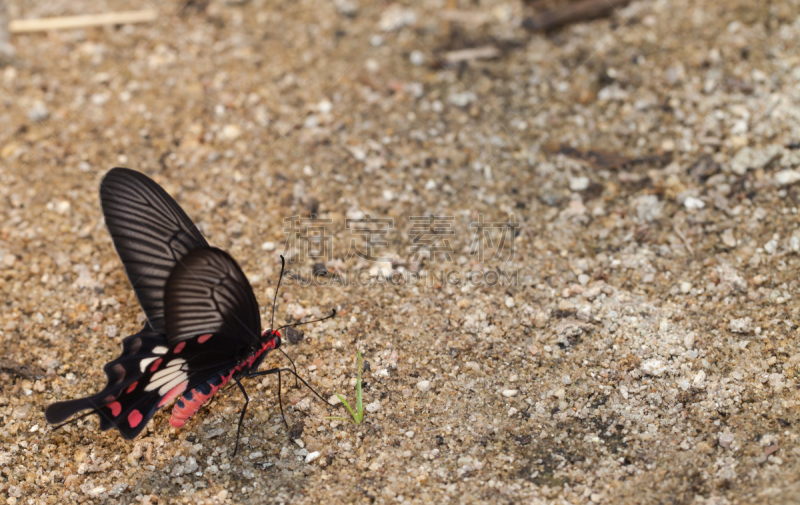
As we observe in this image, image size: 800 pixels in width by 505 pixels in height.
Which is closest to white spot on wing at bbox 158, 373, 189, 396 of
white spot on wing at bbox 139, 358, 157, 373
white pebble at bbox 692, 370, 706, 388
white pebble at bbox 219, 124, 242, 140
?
white spot on wing at bbox 139, 358, 157, 373

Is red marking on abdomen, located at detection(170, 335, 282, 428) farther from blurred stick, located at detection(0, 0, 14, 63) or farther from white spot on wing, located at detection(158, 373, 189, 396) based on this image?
blurred stick, located at detection(0, 0, 14, 63)

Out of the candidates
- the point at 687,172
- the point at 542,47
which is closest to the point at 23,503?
the point at 687,172

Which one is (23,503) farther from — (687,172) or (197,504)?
(687,172)

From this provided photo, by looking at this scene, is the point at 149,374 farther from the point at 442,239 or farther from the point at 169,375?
the point at 442,239

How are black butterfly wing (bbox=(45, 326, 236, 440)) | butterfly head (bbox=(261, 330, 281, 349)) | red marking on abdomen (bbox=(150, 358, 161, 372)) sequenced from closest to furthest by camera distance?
1. black butterfly wing (bbox=(45, 326, 236, 440))
2. red marking on abdomen (bbox=(150, 358, 161, 372))
3. butterfly head (bbox=(261, 330, 281, 349))

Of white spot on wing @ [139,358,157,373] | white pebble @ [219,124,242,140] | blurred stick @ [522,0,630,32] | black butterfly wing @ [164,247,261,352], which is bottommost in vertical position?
white spot on wing @ [139,358,157,373]

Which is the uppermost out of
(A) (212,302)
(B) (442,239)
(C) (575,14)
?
(C) (575,14)

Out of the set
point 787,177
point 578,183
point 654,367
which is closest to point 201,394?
point 654,367
